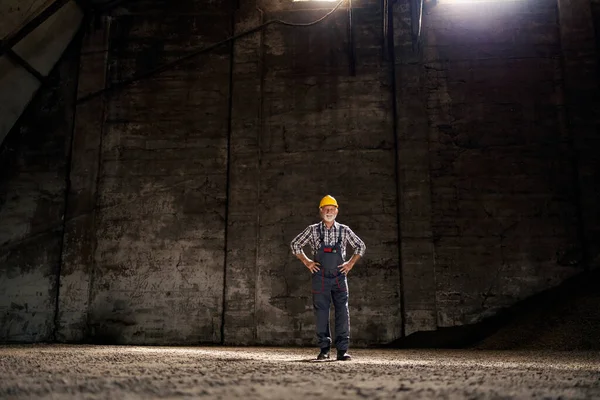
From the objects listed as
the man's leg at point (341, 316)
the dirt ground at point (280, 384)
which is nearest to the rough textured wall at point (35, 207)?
the dirt ground at point (280, 384)

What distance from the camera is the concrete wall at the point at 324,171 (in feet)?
28.4

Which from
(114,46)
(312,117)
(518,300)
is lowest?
(518,300)

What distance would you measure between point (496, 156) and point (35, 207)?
9.20m

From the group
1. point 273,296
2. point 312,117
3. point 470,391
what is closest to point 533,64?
point 312,117

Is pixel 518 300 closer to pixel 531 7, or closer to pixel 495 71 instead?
pixel 495 71

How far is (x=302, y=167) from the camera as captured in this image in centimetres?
930

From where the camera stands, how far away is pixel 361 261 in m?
8.77

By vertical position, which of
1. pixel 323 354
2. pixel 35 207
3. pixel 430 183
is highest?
pixel 430 183

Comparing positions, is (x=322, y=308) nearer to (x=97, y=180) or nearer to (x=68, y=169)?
(x=97, y=180)

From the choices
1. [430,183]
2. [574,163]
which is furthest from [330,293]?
[574,163]

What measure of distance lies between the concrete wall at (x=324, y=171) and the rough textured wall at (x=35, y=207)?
0.36m

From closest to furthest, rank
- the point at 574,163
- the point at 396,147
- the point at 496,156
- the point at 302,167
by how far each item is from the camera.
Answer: the point at 574,163, the point at 496,156, the point at 396,147, the point at 302,167

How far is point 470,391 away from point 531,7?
9.28 meters

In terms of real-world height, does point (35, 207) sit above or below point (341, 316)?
above
